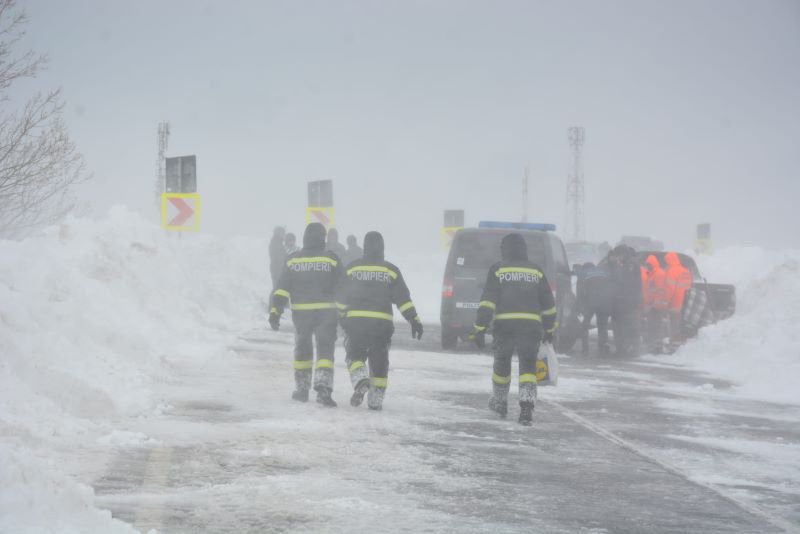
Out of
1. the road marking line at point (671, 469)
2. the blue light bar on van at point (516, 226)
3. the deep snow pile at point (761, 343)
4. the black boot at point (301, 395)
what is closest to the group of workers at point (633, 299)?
the deep snow pile at point (761, 343)

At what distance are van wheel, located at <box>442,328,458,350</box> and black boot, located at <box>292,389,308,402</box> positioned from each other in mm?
8107

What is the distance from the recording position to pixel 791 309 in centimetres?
2106

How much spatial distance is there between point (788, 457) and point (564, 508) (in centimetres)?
352

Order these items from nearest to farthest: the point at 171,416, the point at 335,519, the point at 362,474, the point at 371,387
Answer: the point at 335,519
the point at 362,474
the point at 171,416
the point at 371,387

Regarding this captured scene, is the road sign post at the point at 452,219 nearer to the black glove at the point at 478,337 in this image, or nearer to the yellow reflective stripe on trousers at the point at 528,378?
the black glove at the point at 478,337

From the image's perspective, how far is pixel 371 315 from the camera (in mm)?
11805

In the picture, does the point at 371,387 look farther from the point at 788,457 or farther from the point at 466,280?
the point at 466,280

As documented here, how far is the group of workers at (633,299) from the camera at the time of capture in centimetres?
2056

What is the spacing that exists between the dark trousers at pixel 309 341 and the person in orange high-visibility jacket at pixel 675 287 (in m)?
12.4

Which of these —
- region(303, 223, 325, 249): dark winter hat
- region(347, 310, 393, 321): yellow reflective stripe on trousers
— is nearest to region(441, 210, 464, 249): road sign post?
region(303, 223, 325, 249): dark winter hat

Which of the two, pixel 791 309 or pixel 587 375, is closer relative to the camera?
pixel 587 375

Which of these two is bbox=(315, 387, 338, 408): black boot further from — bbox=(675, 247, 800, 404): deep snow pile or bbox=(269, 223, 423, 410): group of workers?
bbox=(675, 247, 800, 404): deep snow pile

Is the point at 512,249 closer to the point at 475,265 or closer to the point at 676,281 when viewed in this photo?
the point at 475,265

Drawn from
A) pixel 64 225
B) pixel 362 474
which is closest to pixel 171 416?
pixel 362 474
